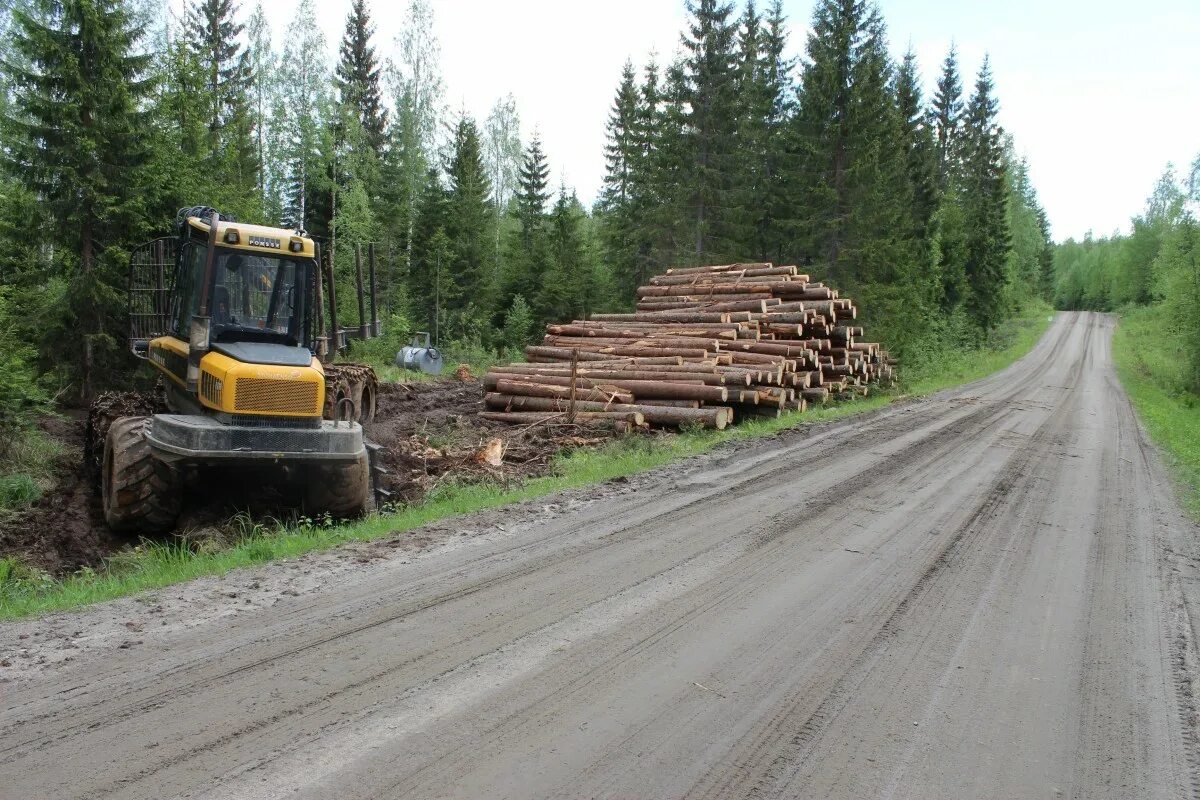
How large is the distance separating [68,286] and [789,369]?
13887 millimetres

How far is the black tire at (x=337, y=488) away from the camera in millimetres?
8141

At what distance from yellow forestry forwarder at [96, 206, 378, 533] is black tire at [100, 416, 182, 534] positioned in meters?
0.01

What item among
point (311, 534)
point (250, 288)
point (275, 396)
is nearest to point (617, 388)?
point (250, 288)

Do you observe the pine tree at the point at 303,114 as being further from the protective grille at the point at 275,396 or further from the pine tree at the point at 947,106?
the pine tree at the point at 947,106

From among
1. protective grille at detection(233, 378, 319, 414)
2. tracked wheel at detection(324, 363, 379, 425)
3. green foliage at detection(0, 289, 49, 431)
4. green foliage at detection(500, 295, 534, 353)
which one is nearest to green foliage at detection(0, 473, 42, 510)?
green foliage at detection(0, 289, 49, 431)

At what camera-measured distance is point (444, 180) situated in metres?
40.4

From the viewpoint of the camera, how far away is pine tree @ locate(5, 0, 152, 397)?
528 inches

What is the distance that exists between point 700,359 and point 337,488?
356 inches

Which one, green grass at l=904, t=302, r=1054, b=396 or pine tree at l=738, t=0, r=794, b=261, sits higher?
pine tree at l=738, t=0, r=794, b=261

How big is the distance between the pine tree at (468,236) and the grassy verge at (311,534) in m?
24.7

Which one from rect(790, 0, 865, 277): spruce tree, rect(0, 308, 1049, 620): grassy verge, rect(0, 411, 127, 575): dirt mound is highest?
rect(790, 0, 865, 277): spruce tree

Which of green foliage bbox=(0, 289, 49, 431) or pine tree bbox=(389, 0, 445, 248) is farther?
pine tree bbox=(389, 0, 445, 248)

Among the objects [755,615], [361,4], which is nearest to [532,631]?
[755,615]

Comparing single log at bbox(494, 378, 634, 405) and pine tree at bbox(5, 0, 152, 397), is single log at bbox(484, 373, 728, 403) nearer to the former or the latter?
single log at bbox(494, 378, 634, 405)
